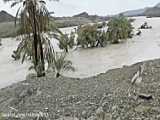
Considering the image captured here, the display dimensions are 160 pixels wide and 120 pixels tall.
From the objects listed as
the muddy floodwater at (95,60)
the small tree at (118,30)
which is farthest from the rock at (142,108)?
the small tree at (118,30)

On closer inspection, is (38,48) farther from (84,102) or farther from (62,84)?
(84,102)

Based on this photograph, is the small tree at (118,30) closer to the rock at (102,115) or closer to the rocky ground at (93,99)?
the rocky ground at (93,99)

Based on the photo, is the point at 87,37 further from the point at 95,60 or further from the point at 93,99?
the point at 93,99

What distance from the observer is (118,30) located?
49.0 metres

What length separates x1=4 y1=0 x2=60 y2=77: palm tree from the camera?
2211 cm

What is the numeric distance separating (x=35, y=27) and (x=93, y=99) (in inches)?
449

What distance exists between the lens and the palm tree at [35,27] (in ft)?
72.5

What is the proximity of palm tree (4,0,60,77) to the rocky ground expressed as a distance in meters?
6.86

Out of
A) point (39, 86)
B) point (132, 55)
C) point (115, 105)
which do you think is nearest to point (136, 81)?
point (115, 105)

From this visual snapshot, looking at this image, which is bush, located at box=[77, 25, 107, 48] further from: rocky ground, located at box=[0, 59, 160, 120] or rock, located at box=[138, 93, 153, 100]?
rock, located at box=[138, 93, 153, 100]

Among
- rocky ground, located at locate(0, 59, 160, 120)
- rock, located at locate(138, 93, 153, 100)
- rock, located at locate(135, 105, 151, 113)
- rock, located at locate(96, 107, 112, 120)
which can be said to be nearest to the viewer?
rock, located at locate(135, 105, 151, 113)

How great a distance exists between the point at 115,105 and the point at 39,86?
5722 millimetres

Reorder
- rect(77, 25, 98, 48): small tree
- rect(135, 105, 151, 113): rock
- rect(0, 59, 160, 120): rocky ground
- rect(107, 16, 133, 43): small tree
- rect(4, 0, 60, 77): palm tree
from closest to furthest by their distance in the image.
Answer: rect(135, 105, 151, 113): rock
rect(0, 59, 160, 120): rocky ground
rect(4, 0, 60, 77): palm tree
rect(77, 25, 98, 48): small tree
rect(107, 16, 133, 43): small tree

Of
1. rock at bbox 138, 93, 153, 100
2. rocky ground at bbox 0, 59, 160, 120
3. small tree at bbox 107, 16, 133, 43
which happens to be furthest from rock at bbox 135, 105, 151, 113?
small tree at bbox 107, 16, 133, 43
